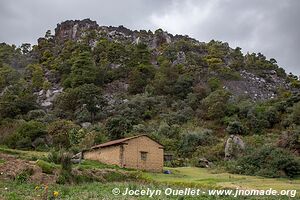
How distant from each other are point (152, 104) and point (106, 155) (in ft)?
89.7

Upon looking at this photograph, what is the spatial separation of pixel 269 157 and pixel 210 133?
593 inches

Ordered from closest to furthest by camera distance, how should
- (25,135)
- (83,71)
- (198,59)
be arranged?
(25,135), (83,71), (198,59)

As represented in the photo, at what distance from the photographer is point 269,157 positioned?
37.0m

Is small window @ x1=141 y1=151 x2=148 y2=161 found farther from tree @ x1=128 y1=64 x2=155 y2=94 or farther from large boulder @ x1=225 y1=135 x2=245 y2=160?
tree @ x1=128 y1=64 x2=155 y2=94

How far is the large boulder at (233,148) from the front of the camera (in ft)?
143

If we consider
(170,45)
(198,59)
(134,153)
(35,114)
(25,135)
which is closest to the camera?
(134,153)

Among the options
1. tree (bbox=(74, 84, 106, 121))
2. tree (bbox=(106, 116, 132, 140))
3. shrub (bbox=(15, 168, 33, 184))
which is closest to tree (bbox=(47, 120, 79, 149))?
tree (bbox=(106, 116, 132, 140))

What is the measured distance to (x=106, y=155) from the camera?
37.0 metres

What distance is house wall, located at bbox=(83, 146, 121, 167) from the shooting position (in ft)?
117

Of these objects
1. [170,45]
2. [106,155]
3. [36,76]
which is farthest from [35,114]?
[170,45]

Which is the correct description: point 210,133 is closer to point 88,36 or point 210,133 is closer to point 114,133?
point 114,133

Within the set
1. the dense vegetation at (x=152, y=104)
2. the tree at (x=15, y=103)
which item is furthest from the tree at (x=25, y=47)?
Answer: the tree at (x=15, y=103)

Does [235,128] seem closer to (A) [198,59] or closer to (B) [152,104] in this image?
(B) [152,104]

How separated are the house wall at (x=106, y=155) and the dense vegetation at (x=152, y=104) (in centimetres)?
490
